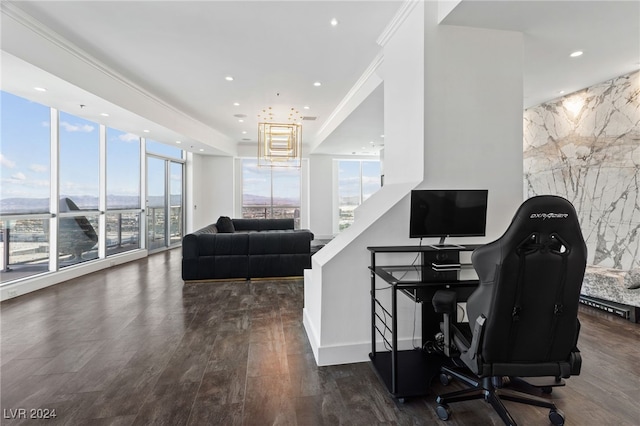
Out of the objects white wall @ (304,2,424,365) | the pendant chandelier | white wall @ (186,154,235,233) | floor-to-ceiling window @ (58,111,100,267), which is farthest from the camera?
white wall @ (186,154,235,233)

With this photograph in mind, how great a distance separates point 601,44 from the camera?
301cm

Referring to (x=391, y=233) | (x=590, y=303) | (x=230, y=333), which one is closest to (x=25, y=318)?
(x=230, y=333)

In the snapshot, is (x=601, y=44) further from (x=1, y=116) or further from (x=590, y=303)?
(x=1, y=116)

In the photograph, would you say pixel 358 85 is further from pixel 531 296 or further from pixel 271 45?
pixel 531 296

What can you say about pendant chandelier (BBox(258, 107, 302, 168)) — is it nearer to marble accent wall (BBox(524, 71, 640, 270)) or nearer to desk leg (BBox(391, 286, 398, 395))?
marble accent wall (BBox(524, 71, 640, 270))

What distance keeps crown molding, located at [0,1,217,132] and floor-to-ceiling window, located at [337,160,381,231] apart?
6609 millimetres

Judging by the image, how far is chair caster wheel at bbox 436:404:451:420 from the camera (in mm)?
1768

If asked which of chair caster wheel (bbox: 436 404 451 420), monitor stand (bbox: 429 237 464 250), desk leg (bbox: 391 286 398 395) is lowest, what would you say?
chair caster wheel (bbox: 436 404 451 420)

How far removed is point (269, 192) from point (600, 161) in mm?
8143

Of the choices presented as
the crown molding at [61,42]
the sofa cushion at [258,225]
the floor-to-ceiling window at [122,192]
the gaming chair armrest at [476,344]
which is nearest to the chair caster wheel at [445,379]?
the gaming chair armrest at [476,344]

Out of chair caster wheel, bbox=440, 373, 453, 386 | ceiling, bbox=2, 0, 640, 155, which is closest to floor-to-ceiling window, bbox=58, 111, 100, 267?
ceiling, bbox=2, 0, 640, 155

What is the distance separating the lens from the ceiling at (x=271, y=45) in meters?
2.61

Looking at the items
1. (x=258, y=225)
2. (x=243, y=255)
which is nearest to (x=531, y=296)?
(x=243, y=255)

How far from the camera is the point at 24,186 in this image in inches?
172
